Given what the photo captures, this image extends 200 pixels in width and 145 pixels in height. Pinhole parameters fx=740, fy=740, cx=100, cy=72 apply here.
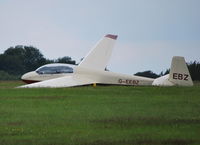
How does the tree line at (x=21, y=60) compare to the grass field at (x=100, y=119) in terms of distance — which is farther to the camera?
the tree line at (x=21, y=60)

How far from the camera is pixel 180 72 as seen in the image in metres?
A: 41.3

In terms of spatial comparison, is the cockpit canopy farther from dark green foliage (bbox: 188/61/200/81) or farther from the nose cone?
dark green foliage (bbox: 188/61/200/81)

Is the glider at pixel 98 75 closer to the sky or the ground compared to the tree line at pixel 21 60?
closer to the ground

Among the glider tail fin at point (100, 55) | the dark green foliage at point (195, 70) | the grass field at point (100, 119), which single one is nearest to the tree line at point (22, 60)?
the dark green foliage at point (195, 70)

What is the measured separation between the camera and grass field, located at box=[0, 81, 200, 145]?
56.9 ft

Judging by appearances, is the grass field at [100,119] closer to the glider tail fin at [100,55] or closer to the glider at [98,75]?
the glider at [98,75]

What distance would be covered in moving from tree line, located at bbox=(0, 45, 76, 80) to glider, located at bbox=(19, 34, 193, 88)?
3905cm

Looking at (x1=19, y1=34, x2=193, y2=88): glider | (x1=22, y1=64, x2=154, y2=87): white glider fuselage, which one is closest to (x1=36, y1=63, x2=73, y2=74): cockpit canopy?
(x1=19, y1=34, x2=193, y2=88): glider

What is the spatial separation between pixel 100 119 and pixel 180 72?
20890 mm

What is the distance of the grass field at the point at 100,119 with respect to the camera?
17.3 metres

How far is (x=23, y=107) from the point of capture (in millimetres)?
Answer: 24453

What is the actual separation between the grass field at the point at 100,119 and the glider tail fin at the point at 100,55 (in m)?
23.5

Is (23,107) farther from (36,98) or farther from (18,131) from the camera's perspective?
(18,131)

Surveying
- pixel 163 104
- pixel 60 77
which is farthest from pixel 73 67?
pixel 163 104
